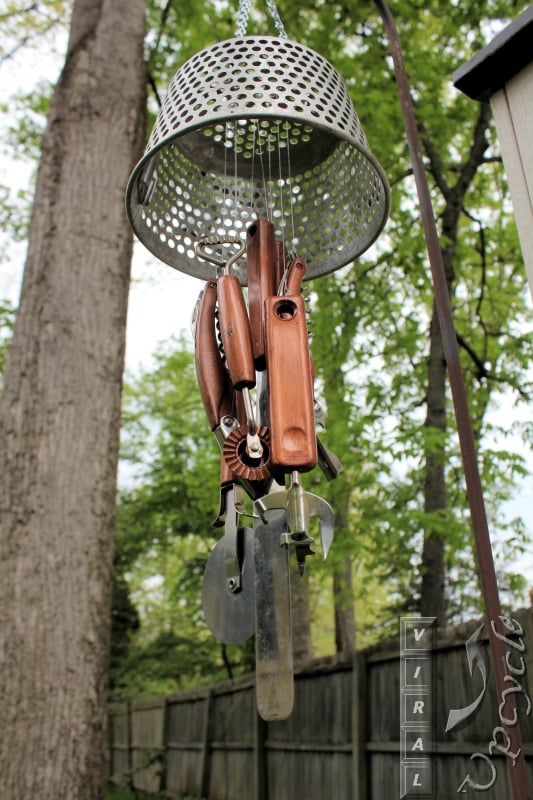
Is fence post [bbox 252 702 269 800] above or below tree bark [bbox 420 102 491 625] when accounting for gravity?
below

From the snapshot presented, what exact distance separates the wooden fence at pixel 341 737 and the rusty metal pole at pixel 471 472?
4 centimetres

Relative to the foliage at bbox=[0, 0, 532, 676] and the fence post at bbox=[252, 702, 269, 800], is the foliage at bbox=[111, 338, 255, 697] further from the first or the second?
the fence post at bbox=[252, 702, 269, 800]

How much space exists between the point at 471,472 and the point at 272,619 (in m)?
0.45

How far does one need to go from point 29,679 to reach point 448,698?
1814 mm

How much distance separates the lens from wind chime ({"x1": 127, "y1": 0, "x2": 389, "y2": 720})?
111cm

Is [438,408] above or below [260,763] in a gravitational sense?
above

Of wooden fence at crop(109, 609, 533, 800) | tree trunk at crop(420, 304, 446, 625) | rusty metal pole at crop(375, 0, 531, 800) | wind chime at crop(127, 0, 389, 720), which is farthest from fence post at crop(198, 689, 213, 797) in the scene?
Answer: rusty metal pole at crop(375, 0, 531, 800)

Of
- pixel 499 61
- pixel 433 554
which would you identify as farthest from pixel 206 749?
pixel 499 61

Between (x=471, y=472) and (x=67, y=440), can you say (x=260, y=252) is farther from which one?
(x=67, y=440)

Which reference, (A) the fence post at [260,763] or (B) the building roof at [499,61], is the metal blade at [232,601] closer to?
(B) the building roof at [499,61]

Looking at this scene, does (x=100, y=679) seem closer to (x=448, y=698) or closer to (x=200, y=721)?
(x=448, y=698)

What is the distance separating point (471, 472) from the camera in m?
1.30

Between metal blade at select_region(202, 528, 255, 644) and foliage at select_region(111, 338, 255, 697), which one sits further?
foliage at select_region(111, 338, 255, 697)

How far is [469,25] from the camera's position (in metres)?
6.71
